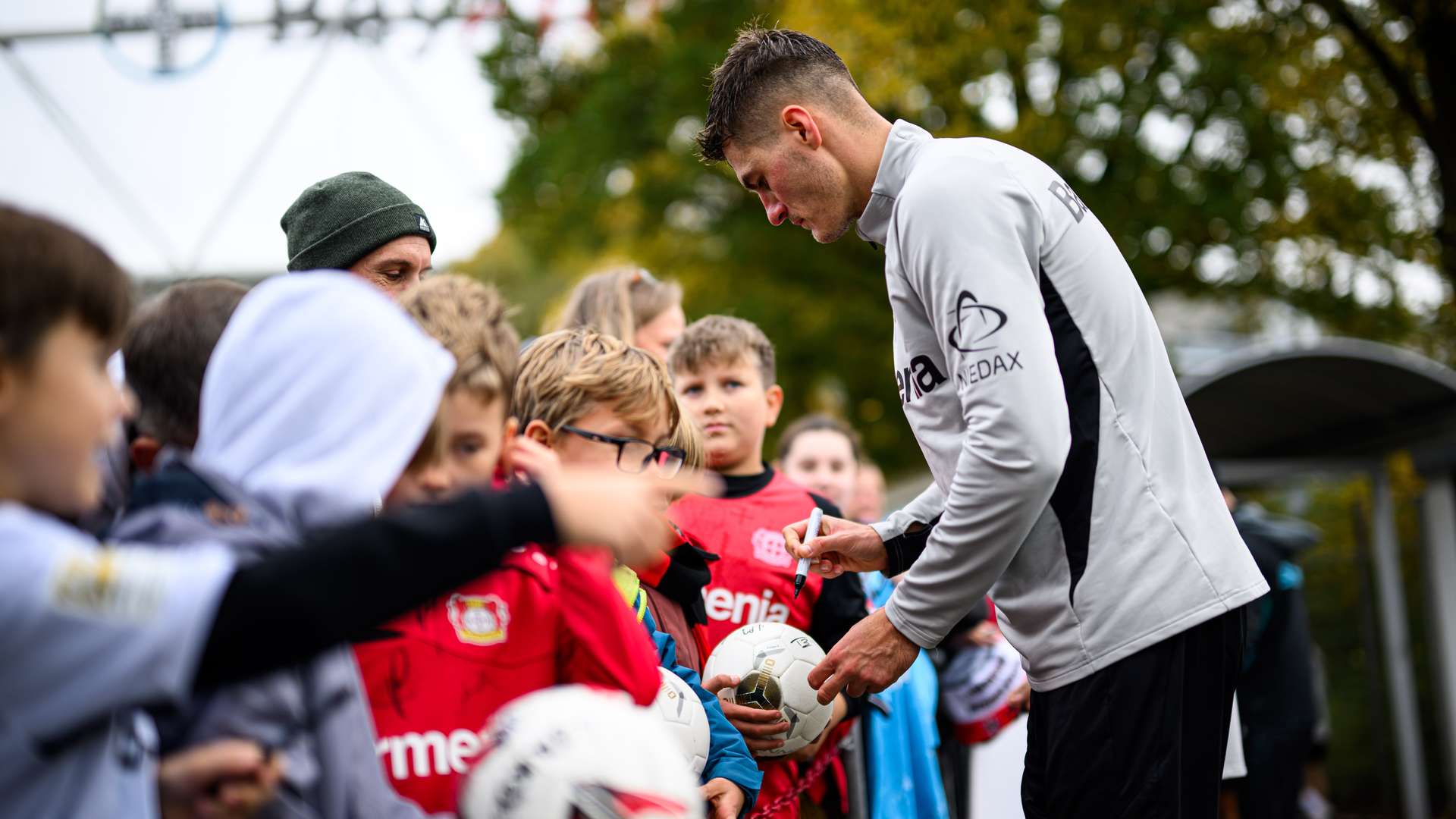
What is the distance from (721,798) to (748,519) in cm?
146

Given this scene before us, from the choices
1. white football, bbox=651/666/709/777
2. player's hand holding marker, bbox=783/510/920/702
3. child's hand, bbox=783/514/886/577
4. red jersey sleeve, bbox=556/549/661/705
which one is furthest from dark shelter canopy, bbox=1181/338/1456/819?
red jersey sleeve, bbox=556/549/661/705

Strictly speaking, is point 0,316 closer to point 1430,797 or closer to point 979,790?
point 979,790

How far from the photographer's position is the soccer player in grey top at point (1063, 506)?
2881mm

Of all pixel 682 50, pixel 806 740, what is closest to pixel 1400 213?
pixel 682 50

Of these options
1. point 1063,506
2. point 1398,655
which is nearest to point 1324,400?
point 1398,655

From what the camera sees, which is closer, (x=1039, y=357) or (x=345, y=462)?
(x=345, y=462)

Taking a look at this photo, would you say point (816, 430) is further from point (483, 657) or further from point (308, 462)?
point (308, 462)

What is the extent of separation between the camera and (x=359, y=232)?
379cm

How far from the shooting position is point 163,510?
1929mm

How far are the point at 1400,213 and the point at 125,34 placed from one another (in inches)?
478

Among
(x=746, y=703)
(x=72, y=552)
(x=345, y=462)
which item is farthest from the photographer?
(x=746, y=703)

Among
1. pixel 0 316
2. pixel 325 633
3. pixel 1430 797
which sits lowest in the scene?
pixel 1430 797

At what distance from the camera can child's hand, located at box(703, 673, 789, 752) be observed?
146 inches

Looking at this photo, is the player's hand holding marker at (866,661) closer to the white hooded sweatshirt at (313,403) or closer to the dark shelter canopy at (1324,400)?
the white hooded sweatshirt at (313,403)
